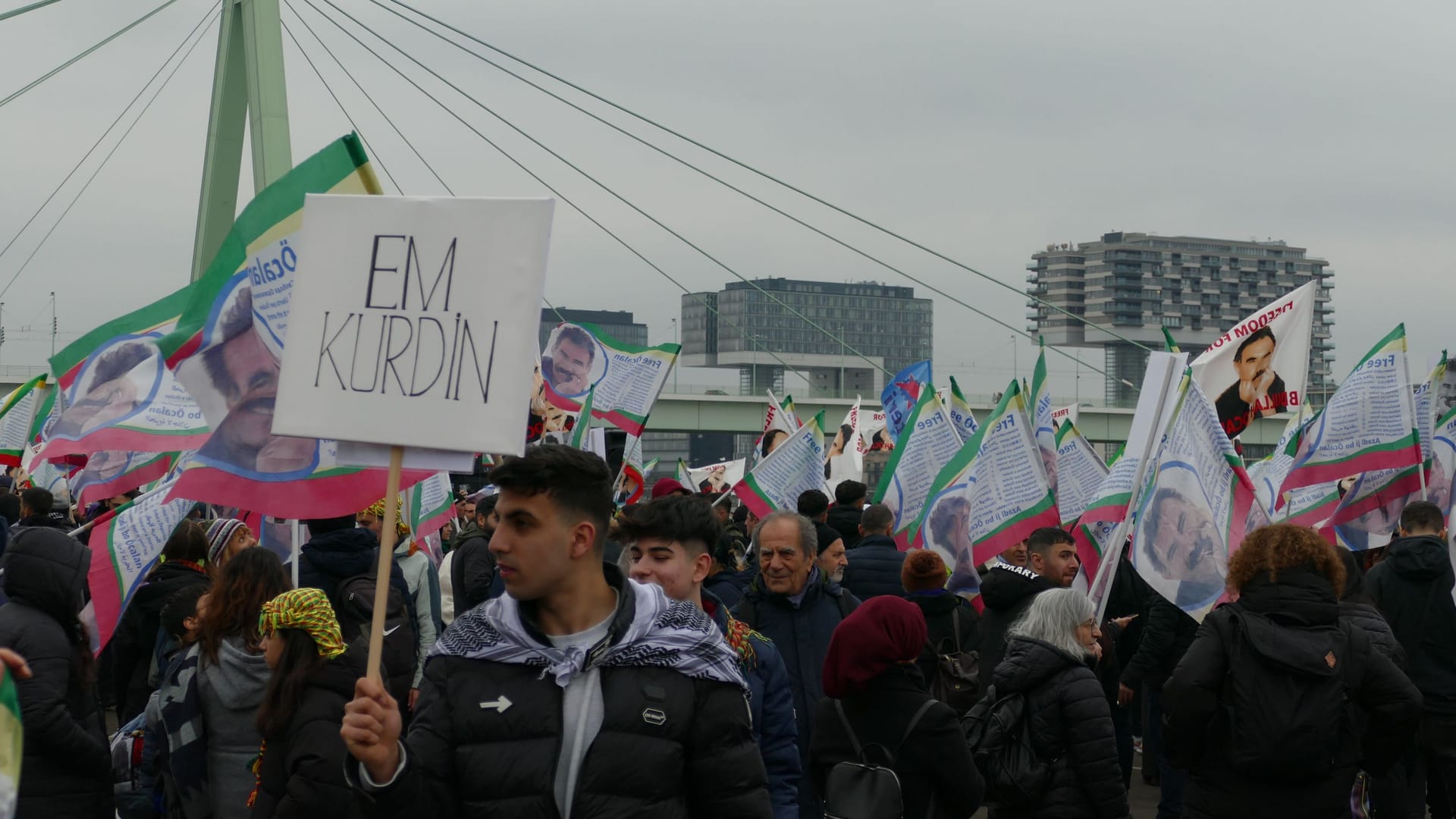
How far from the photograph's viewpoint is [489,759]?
324cm

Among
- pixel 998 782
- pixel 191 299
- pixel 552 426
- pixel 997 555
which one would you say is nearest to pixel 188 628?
pixel 191 299

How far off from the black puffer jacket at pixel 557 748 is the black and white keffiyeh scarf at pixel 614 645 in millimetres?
19

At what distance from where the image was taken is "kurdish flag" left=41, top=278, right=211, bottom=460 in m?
9.02

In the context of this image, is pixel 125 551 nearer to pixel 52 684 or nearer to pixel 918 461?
pixel 52 684

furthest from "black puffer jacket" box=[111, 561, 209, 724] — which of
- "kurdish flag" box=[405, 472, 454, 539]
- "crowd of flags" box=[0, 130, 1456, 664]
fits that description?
"kurdish flag" box=[405, 472, 454, 539]

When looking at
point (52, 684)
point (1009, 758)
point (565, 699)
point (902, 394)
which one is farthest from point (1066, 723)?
point (902, 394)

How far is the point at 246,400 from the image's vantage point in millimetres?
5750

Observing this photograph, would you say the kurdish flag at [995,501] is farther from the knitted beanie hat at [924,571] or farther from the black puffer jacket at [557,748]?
the black puffer jacket at [557,748]

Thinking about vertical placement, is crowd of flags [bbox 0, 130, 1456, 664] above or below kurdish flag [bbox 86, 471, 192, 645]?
above

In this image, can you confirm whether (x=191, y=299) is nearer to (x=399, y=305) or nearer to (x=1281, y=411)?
(x=399, y=305)

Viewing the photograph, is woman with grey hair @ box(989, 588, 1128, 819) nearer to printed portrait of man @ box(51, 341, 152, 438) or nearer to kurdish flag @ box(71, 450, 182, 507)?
printed portrait of man @ box(51, 341, 152, 438)

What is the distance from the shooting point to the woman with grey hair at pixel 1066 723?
5234 millimetres

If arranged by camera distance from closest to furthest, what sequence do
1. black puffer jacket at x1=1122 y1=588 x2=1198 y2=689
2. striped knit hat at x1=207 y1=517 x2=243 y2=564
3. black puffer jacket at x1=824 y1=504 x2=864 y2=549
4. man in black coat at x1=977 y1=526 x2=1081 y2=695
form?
striped knit hat at x1=207 y1=517 x2=243 y2=564 → man in black coat at x1=977 y1=526 x2=1081 y2=695 → black puffer jacket at x1=1122 y1=588 x2=1198 y2=689 → black puffer jacket at x1=824 y1=504 x2=864 y2=549

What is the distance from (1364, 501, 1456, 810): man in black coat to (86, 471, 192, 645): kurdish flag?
18.6ft
